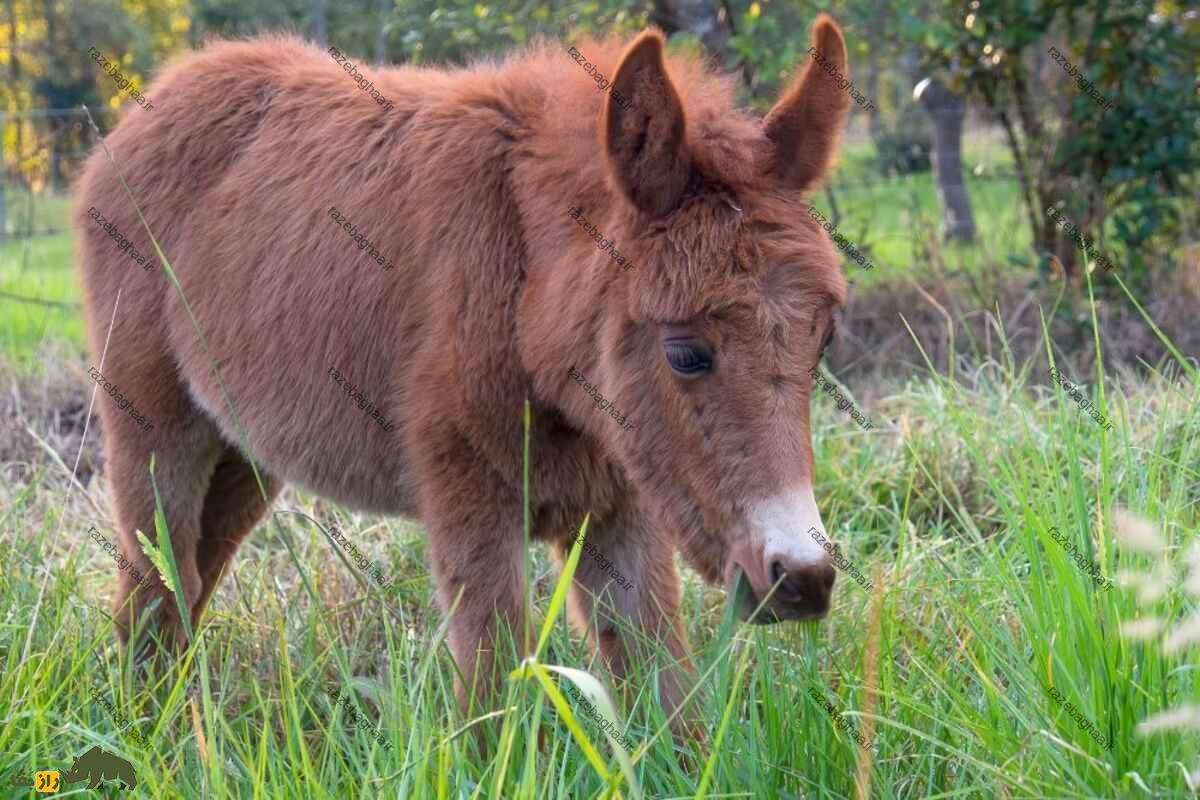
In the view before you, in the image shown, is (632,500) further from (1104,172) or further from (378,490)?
(1104,172)

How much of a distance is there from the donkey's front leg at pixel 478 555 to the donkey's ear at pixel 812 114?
1.04 meters

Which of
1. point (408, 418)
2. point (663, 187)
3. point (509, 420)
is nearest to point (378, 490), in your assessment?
point (408, 418)

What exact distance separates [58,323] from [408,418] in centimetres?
672

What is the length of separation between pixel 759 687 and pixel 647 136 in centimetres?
133

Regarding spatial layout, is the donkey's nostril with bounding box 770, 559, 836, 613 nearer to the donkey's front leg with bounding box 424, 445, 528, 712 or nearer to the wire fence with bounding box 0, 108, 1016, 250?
the donkey's front leg with bounding box 424, 445, 528, 712

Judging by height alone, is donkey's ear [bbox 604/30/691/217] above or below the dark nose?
above

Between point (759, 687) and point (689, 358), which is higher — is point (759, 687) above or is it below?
below

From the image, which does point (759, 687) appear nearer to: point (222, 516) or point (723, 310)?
point (723, 310)

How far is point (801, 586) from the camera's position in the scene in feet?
7.60

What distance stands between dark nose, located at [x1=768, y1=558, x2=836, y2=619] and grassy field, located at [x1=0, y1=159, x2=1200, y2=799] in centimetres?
12

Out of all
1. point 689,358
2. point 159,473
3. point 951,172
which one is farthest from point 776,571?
point 951,172

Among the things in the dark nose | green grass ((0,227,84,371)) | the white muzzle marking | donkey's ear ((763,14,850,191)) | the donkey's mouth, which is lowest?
green grass ((0,227,84,371))

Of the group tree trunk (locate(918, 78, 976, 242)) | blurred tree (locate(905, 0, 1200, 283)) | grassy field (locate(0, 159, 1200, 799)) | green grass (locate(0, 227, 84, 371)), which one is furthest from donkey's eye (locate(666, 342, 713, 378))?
tree trunk (locate(918, 78, 976, 242))

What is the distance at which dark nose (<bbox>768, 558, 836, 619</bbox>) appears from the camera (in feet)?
7.52
